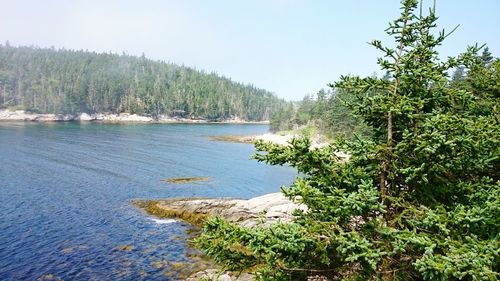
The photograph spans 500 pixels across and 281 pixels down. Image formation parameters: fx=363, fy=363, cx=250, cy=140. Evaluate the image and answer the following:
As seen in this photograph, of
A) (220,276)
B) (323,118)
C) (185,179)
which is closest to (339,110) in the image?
(323,118)

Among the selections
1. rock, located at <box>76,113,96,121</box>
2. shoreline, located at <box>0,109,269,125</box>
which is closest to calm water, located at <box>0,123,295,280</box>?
shoreline, located at <box>0,109,269,125</box>

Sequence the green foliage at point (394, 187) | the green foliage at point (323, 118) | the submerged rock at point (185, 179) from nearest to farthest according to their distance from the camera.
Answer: the green foliage at point (394, 187) < the submerged rock at point (185, 179) < the green foliage at point (323, 118)

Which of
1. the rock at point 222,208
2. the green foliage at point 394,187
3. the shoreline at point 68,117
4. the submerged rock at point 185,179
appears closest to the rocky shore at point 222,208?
the rock at point 222,208

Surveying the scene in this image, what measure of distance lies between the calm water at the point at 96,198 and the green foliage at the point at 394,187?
17768 mm

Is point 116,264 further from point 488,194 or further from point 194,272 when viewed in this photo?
point 488,194

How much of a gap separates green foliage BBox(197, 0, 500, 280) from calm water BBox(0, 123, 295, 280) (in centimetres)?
1777

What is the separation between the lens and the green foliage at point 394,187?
741 centimetres

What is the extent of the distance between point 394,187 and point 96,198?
1560 inches

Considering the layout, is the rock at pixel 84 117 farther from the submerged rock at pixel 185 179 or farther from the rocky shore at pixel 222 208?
the rocky shore at pixel 222 208

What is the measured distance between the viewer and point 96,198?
41.7 meters

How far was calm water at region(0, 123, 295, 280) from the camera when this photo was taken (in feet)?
81.8

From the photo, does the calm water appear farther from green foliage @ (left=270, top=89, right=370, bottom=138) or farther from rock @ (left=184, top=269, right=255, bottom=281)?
green foliage @ (left=270, top=89, right=370, bottom=138)

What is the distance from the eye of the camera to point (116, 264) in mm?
24984

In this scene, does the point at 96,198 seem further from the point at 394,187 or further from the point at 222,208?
the point at 394,187
